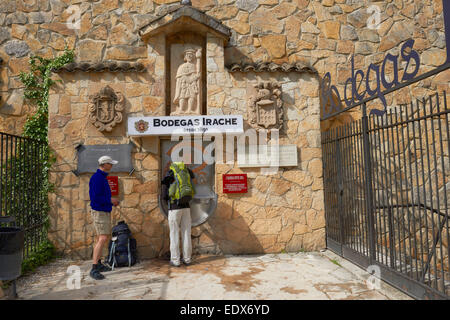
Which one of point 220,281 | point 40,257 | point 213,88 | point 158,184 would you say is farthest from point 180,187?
point 40,257

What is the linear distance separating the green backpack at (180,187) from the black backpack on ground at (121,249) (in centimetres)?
105

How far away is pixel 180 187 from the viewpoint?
494 centimetres

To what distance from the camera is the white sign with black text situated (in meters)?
5.58

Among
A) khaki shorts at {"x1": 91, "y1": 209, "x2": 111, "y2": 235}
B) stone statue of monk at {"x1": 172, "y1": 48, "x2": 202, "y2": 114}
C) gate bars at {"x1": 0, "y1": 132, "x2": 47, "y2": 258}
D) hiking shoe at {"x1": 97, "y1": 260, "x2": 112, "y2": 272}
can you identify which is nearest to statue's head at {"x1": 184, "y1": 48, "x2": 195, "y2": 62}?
stone statue of monk at {"x1": 172, "y1": 48, "x2": 202, "y2": 114}

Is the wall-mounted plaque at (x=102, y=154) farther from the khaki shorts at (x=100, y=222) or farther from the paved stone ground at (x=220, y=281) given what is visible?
the paved stone ground at (x=220, y=281)

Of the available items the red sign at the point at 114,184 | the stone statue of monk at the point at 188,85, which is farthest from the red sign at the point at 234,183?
the red sign at the point at 114,184

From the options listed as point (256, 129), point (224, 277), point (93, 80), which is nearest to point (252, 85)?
point (256, 129)

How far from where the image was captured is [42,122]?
20.7 ft

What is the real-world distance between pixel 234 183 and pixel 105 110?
2918mm

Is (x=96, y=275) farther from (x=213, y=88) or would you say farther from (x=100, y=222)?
(x=213, y=88)

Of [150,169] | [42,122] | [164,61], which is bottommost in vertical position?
[150,169]

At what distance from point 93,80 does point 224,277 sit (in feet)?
14.9

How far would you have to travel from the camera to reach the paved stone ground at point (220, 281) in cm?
376

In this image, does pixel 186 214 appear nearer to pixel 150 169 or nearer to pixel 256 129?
pixel 150 169
